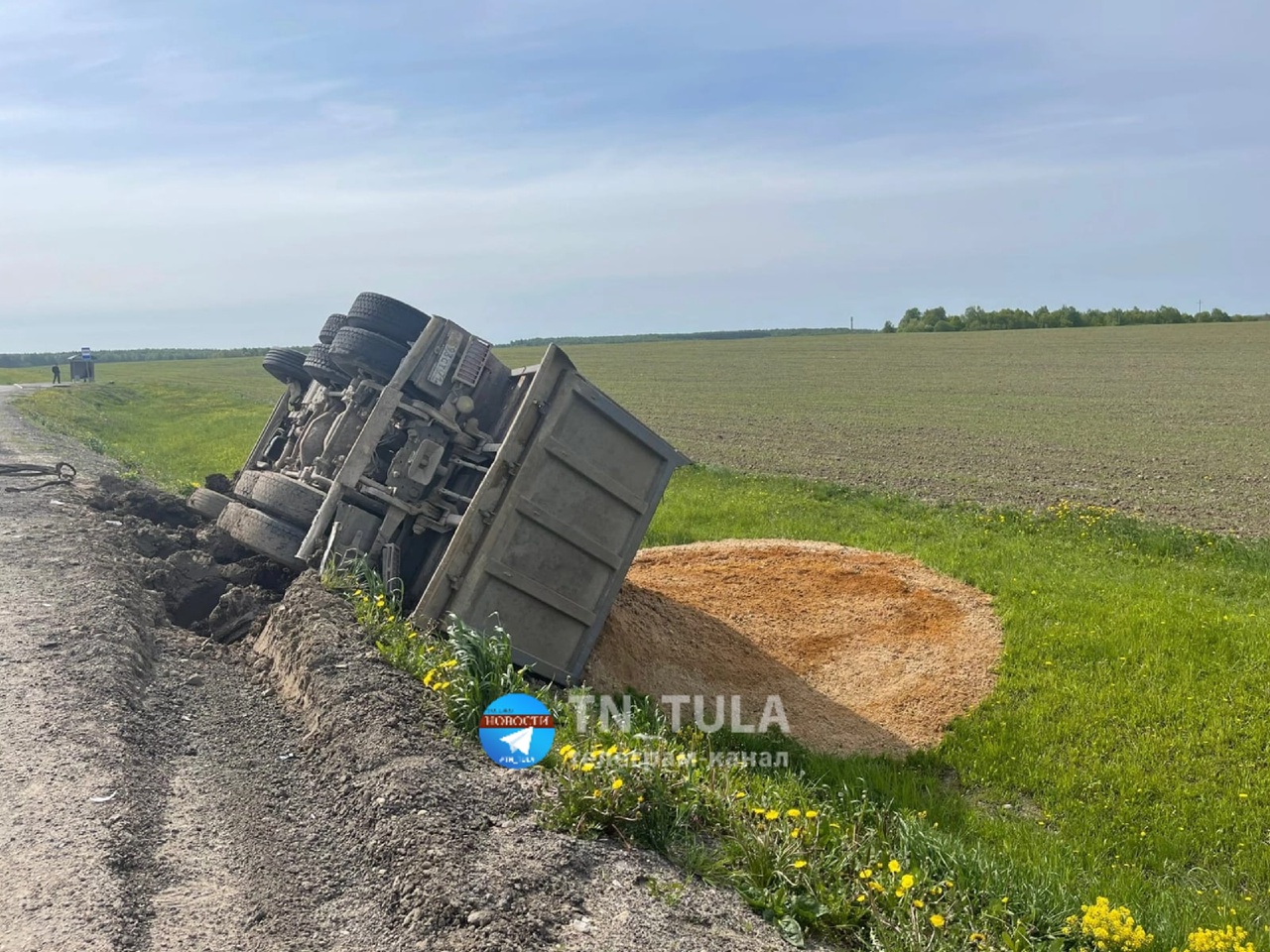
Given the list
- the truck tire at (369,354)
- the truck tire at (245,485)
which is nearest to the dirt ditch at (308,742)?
the truck tire at (245,485)

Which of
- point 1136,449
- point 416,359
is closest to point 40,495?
point 416,359

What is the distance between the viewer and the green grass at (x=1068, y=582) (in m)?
5.80

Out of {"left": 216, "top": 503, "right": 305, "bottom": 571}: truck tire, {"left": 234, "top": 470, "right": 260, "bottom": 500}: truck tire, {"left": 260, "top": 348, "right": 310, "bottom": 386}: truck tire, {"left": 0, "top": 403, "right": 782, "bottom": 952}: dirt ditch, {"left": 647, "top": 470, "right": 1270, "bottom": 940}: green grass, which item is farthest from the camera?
{"left": 260, "top": 348, "right": 310, "bottom": 386}: truck tire

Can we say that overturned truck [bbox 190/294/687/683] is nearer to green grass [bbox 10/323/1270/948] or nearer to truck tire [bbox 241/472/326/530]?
truck tire [bbox 241/472/326/530]

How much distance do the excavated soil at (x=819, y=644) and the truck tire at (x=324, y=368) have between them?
3.12 metres

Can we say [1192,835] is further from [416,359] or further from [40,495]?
[40,495]

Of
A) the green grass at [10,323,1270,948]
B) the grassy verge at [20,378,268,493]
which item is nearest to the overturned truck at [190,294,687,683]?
the green grass at [10,323,1270,948]

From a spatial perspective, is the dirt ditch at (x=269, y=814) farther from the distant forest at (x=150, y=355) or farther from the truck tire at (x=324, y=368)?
the distant forest at (x=150, y=355)

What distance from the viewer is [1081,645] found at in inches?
327

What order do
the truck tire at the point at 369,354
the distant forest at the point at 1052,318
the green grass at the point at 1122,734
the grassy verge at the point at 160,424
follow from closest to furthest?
1. the green grass at the point at 1122,734
2. the truck tire at the point at 369,354
3. the grassy verge at the point at 160,424
4. the distant forest at the point at 1052,318
